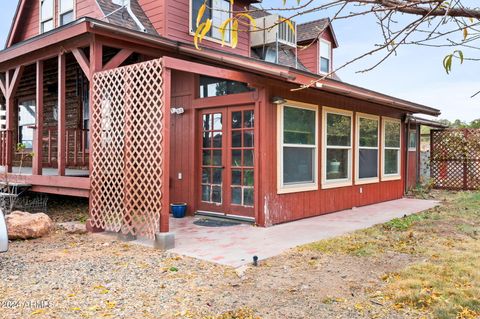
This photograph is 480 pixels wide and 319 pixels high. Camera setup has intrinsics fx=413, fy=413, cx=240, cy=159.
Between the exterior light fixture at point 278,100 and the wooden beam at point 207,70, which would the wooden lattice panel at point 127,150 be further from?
the exterior light fixture at point 278,100

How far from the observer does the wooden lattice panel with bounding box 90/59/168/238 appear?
5.36 meters

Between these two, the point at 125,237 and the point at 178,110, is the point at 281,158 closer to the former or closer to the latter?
the point at 178,110

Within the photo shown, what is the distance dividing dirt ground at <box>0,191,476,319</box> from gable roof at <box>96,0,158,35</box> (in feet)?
17.0

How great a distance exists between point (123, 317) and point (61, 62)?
200 inches

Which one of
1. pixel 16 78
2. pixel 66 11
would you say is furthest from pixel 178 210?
pixel 66 11

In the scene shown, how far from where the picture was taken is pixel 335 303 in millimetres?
3363

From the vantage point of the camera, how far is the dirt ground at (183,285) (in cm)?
319

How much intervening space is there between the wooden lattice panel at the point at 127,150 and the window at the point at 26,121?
6.90 meters

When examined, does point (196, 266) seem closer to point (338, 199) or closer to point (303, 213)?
point (303, 213)

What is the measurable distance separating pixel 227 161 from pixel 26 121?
7.72 meters

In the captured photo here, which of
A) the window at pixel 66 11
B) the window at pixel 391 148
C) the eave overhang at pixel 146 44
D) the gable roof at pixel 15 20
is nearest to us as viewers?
the eave overhang at pixel 146 44

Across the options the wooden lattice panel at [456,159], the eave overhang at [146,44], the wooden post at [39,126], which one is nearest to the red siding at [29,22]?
the eave overhang at [146,44]

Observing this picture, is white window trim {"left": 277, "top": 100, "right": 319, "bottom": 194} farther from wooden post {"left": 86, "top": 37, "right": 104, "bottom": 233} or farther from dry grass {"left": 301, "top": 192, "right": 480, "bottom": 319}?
wooden post {"left": 86, "top": 37, "right": 104, "bottom": 233}

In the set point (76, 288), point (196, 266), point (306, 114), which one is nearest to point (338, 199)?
point (306, 114)
